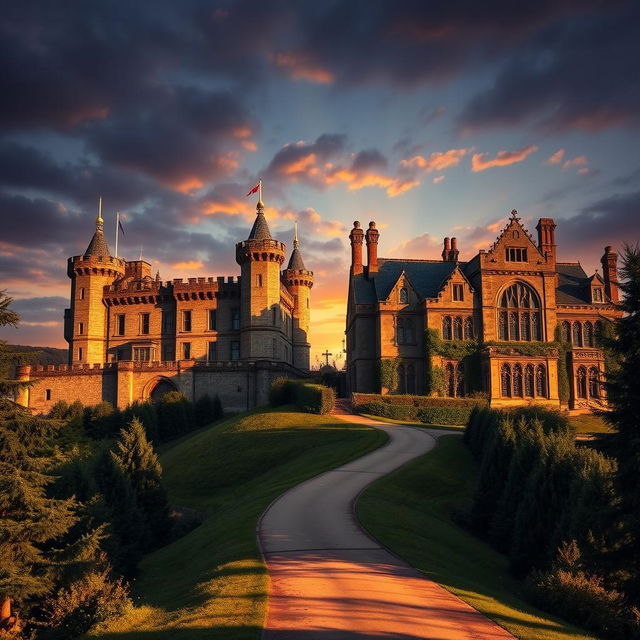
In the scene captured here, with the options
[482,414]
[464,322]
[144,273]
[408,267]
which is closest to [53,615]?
[482,414]

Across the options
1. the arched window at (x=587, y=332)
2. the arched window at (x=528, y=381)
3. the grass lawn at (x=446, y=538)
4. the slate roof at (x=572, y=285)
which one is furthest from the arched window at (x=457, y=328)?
the grass lawn at (x=446, y=538)

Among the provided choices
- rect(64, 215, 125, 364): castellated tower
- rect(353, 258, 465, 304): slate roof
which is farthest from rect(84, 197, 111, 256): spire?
rect(353, 258, 465, 304): slate roof

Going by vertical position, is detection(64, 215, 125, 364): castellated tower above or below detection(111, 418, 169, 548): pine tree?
above

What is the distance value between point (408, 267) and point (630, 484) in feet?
179

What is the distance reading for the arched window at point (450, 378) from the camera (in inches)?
2514

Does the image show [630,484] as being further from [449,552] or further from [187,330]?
[187,330]

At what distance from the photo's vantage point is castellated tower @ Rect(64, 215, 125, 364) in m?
77.1

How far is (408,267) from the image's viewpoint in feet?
235

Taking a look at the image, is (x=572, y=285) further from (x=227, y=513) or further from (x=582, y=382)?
(x=227, y=513)

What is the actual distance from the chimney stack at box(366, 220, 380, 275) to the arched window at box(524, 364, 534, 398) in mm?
19269

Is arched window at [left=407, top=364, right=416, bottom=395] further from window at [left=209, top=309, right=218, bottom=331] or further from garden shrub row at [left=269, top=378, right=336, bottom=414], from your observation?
window at [left=209, top=309, right=218, bottom=331]

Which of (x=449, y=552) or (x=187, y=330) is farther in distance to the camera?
(x=187, y=330)

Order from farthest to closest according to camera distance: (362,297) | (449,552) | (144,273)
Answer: (144,273) → (362,297) → (449,552)

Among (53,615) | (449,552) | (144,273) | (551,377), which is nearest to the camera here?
(53,615)
